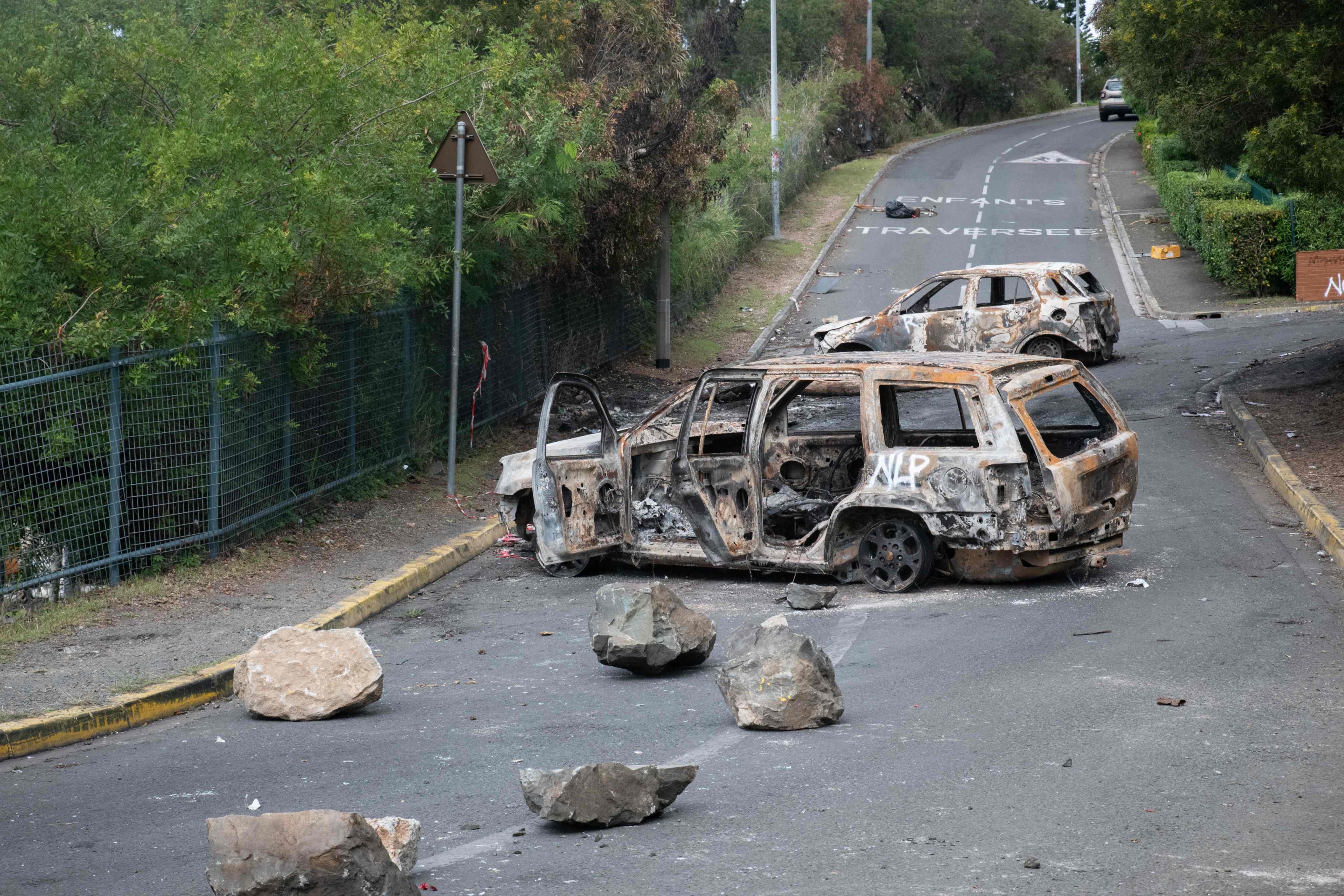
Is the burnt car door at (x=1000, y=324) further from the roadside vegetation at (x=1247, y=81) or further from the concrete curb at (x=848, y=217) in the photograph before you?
the concrete curb at (x=848, y=217)

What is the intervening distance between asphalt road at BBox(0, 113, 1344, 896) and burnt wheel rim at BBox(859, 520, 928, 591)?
0.46 ft

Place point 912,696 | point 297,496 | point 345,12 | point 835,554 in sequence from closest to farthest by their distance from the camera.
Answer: point 912,696
point 835,554
point 297,496
point 345,12

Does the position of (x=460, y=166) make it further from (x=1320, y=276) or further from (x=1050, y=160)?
(x=1050, y=160)

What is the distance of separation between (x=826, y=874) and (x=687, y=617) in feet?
11.0

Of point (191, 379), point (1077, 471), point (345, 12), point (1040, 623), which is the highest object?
point (345, 12)

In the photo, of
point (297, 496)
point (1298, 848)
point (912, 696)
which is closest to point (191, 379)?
point (297, 496)

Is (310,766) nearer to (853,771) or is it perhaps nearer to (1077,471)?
(853,771)

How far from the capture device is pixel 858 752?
6.41 meters

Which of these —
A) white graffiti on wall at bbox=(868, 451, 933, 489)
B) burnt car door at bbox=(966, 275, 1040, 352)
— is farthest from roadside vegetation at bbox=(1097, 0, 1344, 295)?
white graffiti on wall at bbox=(868, 451, 933, 489)

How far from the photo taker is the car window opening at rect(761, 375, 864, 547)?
34.8 ft

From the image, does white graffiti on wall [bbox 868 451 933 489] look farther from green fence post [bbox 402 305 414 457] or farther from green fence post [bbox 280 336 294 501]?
green fence post [bbox 402 305 414 457]

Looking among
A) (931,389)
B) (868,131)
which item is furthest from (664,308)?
(868,131)

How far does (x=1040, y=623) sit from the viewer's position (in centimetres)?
878

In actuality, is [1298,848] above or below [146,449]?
below
